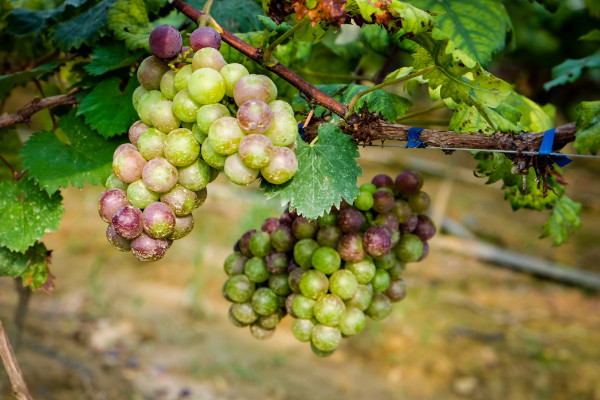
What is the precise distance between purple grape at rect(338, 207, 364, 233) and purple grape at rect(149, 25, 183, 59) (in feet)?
1.58

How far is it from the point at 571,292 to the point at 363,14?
474 cm

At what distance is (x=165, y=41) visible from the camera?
2.90 feet

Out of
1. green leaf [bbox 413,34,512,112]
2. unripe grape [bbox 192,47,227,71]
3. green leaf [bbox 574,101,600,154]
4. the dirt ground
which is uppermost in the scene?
green leaf [bbox 413,34,512,112]

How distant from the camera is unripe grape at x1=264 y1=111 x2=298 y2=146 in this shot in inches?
33.3

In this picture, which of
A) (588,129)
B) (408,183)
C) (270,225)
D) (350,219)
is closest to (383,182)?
(408,183)

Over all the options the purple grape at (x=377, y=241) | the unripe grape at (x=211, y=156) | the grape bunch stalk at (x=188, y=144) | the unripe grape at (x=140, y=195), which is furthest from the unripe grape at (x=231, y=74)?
Answer: the purple grape at (x=377, y=241)

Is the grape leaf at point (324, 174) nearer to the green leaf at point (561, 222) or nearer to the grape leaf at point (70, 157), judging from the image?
the grape leaf at point (70, 157)

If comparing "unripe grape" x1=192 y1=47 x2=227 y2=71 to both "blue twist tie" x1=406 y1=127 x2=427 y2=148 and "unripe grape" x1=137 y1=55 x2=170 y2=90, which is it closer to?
"unripe grape" x1=137 y1=55 x2=170 y2=90

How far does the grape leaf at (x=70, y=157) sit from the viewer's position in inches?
44.6

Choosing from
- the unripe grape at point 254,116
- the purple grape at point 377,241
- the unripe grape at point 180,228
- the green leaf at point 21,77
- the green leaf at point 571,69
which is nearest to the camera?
the unripe grape at point 254,116

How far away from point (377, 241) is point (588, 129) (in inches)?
17.7

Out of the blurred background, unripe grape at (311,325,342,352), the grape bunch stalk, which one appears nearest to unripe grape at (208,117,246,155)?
the grape bunch stalk

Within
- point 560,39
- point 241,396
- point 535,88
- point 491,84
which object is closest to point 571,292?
point 535,88

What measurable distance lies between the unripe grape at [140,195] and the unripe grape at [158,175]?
0.01 meters
